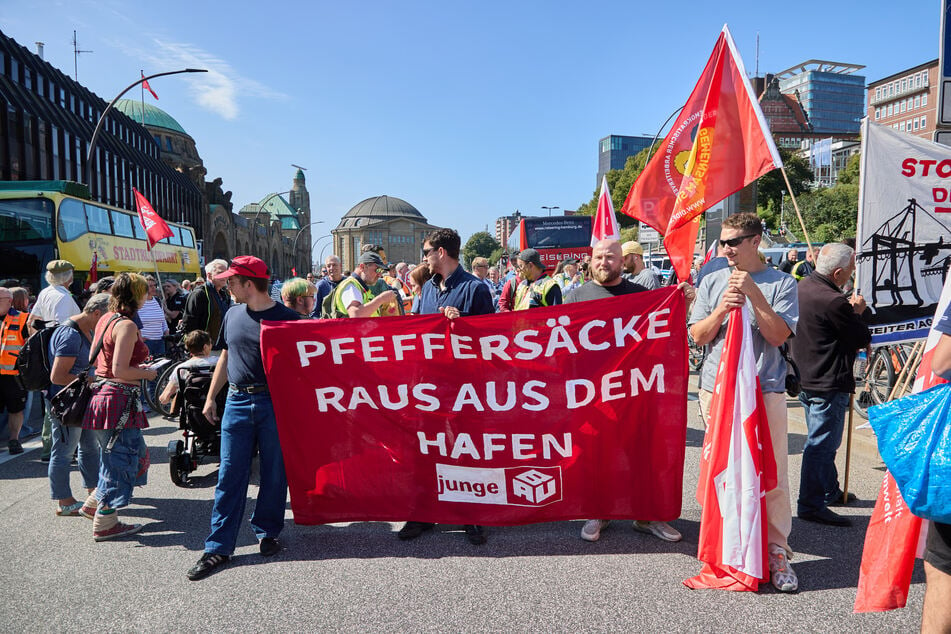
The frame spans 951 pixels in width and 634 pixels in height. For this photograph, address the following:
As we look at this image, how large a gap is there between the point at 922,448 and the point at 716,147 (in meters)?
2.66

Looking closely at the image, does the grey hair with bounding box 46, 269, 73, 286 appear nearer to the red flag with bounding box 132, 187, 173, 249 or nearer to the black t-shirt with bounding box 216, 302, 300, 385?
the black t-shirt with bounding box 216, 302, 300, 385

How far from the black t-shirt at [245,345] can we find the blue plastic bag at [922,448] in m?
3.34

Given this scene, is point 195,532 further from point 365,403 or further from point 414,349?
point 414,349

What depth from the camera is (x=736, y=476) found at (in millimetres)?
3439

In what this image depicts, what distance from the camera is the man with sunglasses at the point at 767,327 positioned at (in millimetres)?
3443

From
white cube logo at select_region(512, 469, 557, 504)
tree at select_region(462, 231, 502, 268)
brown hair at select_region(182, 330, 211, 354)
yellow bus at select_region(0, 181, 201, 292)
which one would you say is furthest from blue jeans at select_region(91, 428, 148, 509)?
tree at select_region(462, 231, 502, 268)

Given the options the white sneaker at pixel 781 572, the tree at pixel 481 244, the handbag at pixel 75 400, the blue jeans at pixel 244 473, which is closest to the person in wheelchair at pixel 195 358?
the handbag at pixel 75 400

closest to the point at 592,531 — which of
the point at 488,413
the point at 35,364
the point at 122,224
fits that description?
the point at 488,413

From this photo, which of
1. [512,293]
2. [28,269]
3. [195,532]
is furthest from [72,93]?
[195,532]

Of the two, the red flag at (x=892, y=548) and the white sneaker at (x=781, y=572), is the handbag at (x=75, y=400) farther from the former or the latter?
the red flag at (x=892, y=548)

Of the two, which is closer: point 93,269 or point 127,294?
point 127,294

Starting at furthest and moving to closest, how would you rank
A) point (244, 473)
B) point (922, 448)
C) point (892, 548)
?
point (244, 473), point (892, 548), point (922, 448)

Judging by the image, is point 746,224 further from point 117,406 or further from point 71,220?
point 71,220

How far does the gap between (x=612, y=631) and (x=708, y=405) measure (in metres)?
1.54
